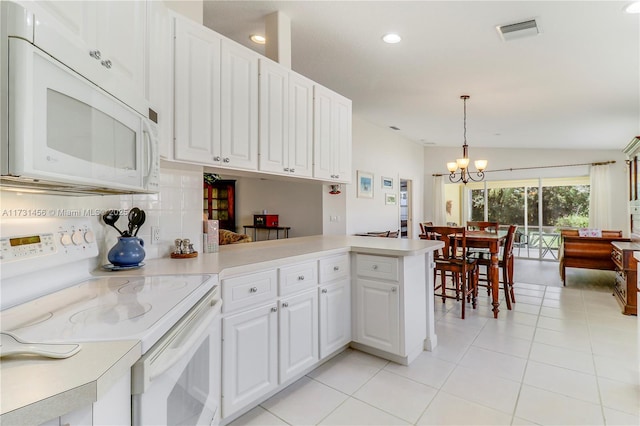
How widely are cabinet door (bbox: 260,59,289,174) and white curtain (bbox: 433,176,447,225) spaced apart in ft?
22.4

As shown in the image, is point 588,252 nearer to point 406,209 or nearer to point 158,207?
point 406,209

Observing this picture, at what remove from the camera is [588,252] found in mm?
4836

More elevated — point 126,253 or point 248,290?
point 126,253

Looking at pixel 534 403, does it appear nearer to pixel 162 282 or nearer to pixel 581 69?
pixel 162 282

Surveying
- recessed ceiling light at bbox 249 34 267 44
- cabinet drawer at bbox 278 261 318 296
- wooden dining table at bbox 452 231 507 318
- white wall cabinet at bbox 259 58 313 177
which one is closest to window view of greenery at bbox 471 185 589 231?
wooden dining table at bbox 452 231 507 318

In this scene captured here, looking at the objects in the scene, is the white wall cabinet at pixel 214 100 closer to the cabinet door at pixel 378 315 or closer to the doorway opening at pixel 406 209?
the cabinet door at pixel 378 315

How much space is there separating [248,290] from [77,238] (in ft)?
2.81

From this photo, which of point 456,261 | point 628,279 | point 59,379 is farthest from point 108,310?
point 628,279

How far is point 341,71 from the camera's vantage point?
3.82 meters

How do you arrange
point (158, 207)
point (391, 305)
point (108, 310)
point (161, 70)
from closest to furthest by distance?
1. point (108, 310)
2. point (161, 70)
3. point (158, 207)
4. point (391, 305)

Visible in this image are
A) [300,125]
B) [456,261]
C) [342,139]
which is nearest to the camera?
[300,125]

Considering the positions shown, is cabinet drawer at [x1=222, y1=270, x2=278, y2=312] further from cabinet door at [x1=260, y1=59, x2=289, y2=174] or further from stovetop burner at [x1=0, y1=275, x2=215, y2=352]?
cabinet door at [x1=260, y1=59, x2=289, y2=174]

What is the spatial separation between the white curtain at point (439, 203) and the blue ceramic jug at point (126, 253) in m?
7.87

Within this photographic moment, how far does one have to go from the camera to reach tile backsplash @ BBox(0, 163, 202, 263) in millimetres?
1426
